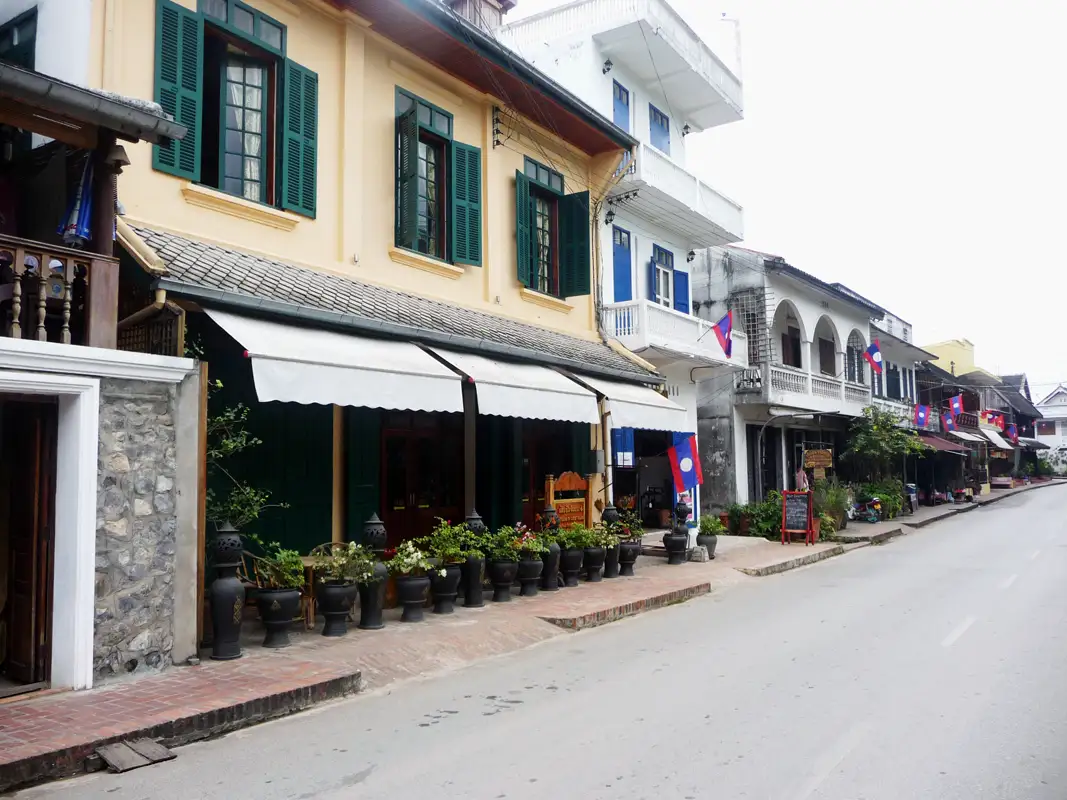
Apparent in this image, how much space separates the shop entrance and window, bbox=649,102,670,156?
50.7 ft

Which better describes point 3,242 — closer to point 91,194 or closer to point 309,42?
point 91,194

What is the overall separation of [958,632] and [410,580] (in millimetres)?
5907

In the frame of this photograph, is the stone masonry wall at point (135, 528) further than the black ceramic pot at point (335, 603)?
No

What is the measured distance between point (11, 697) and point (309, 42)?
8.08m

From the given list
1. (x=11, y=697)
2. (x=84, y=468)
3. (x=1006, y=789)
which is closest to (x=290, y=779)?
(x=11, y=697)

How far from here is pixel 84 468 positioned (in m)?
6.43

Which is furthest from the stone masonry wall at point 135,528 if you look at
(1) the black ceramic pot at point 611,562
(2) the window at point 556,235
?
(2) the window at point 556,235

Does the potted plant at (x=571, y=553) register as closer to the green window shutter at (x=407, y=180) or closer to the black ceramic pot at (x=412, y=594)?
the black ceramic pot at (x=412, y=594)

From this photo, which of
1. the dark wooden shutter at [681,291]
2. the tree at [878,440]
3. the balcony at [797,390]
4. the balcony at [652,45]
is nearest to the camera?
the balcony at [652,45]

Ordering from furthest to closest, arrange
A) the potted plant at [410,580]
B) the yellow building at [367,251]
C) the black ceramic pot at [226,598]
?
1. the potted plant at [410,580]
2. the yellow building at [367,251]
3. the black ceramic pot at [226,598]

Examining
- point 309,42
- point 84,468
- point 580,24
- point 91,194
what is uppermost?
point 580,24

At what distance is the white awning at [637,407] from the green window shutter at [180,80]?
618 cm

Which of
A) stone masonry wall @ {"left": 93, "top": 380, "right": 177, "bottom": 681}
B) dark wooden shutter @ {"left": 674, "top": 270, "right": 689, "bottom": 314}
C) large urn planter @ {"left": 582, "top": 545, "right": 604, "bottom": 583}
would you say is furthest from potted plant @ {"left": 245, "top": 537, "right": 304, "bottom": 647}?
dark wooden shutter @ {"left": 674, "top": 270, "right": 689, "bottom": 314}

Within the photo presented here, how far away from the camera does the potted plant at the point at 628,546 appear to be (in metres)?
13.2
